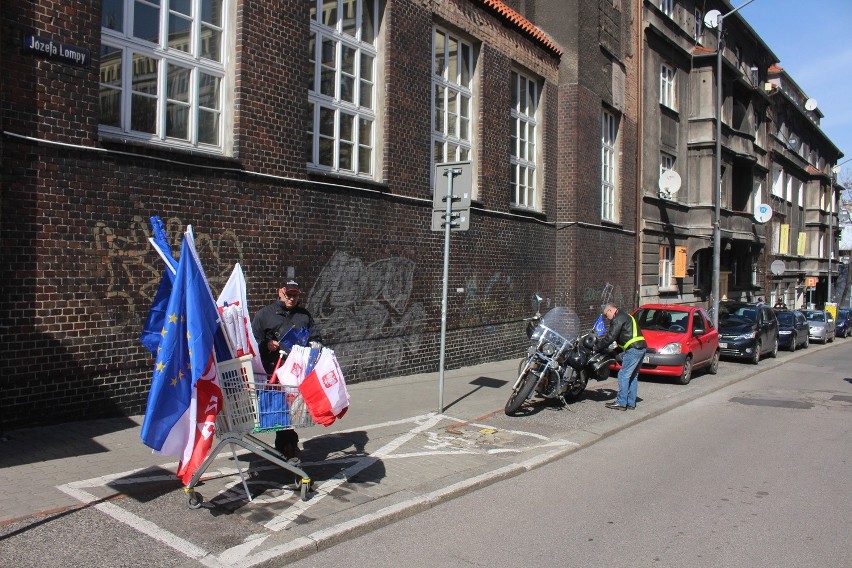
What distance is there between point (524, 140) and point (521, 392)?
9.13 metres

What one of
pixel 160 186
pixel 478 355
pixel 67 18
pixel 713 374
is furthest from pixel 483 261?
pixel 67 18

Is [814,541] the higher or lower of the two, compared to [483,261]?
lower

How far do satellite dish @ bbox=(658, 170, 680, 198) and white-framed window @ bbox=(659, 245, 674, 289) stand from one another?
1.99m

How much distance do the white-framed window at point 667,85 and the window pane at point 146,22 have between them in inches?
799

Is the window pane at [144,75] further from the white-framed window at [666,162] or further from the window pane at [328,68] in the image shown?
the white-framed window at [666,162]

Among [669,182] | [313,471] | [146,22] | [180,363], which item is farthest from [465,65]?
[669,182]

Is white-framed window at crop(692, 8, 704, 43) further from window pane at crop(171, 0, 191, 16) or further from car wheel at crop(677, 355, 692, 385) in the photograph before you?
window pane at crop(171, 0, 191, 16)

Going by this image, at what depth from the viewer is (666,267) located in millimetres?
25375

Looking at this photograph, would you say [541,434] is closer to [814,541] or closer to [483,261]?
[814,541]

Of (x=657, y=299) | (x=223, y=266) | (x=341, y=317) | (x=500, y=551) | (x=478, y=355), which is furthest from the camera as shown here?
(x=657, y=299)

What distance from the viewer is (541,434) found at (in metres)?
8.65

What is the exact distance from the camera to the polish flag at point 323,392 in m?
5.19

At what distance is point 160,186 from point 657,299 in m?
19.3

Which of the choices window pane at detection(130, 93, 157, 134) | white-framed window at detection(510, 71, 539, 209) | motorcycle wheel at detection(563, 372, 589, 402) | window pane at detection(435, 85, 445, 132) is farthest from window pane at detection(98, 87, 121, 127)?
white-framed window at detection(510, 71, 539, 209)
